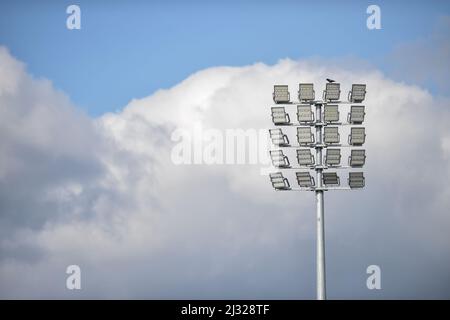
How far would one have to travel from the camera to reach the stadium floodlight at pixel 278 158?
5138cm

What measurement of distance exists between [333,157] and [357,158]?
4.30 feet

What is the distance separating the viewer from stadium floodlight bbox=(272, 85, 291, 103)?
51188 mm

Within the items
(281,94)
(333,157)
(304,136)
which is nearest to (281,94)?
(281,94)

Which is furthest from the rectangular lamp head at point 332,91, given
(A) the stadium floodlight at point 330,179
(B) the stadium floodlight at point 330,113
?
(A) the stadium floodlight at point 330,179

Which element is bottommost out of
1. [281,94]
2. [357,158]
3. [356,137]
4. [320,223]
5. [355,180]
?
[320,223]

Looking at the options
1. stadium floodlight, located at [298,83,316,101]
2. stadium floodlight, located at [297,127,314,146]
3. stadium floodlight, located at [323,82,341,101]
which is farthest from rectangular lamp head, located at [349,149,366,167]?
stadium floodlight, located at [298,83,316,101]

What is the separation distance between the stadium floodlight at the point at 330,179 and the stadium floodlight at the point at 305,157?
0.98 metres

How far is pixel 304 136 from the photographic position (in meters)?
51.2

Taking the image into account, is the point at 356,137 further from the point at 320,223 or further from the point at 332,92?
the point at 320,223
